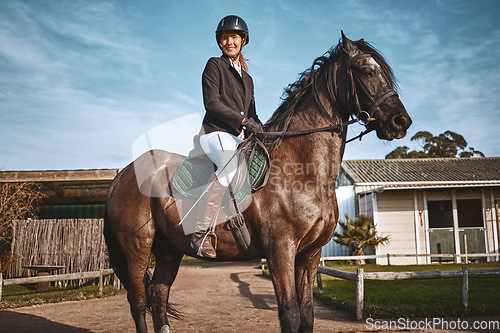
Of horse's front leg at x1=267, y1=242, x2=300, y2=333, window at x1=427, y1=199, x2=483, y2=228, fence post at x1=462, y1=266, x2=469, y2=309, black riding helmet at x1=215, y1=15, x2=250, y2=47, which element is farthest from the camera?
window at x1=427, y1=199, x2=483, y2=228

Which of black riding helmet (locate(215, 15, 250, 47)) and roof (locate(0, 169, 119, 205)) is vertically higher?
black riding helmet (locate(215, 15, 250, 47))

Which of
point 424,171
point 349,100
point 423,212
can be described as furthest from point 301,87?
point 424,171

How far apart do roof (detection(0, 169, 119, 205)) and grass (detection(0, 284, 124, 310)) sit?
123 inches

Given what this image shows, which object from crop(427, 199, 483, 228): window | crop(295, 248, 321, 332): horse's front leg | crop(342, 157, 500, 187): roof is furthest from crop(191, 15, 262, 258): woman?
crop(427, 199, 483, 228): window

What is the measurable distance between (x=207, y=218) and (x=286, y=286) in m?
0.96

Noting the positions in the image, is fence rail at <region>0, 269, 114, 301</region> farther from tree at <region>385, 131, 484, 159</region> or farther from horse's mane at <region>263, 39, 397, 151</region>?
tree at <region>385, 131, 484, 159</region>

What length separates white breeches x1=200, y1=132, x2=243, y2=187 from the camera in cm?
347

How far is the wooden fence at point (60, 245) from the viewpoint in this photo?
11.5 meters

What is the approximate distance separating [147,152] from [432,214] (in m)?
22.4

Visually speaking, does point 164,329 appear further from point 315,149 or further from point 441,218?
point 441,218

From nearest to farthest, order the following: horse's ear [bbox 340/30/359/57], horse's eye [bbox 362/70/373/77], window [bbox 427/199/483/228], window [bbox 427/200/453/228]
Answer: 1. horse's eye [bbox 362/70/373/77]
2. horse's ear [bbox 340/30/359/57]
3. window [bbox 427/199/483/228]
4. window [bbox 427/200/453/228]

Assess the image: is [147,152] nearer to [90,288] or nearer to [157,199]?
[157,199]

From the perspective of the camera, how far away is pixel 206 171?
380 cm

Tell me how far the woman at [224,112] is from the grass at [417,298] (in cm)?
463
